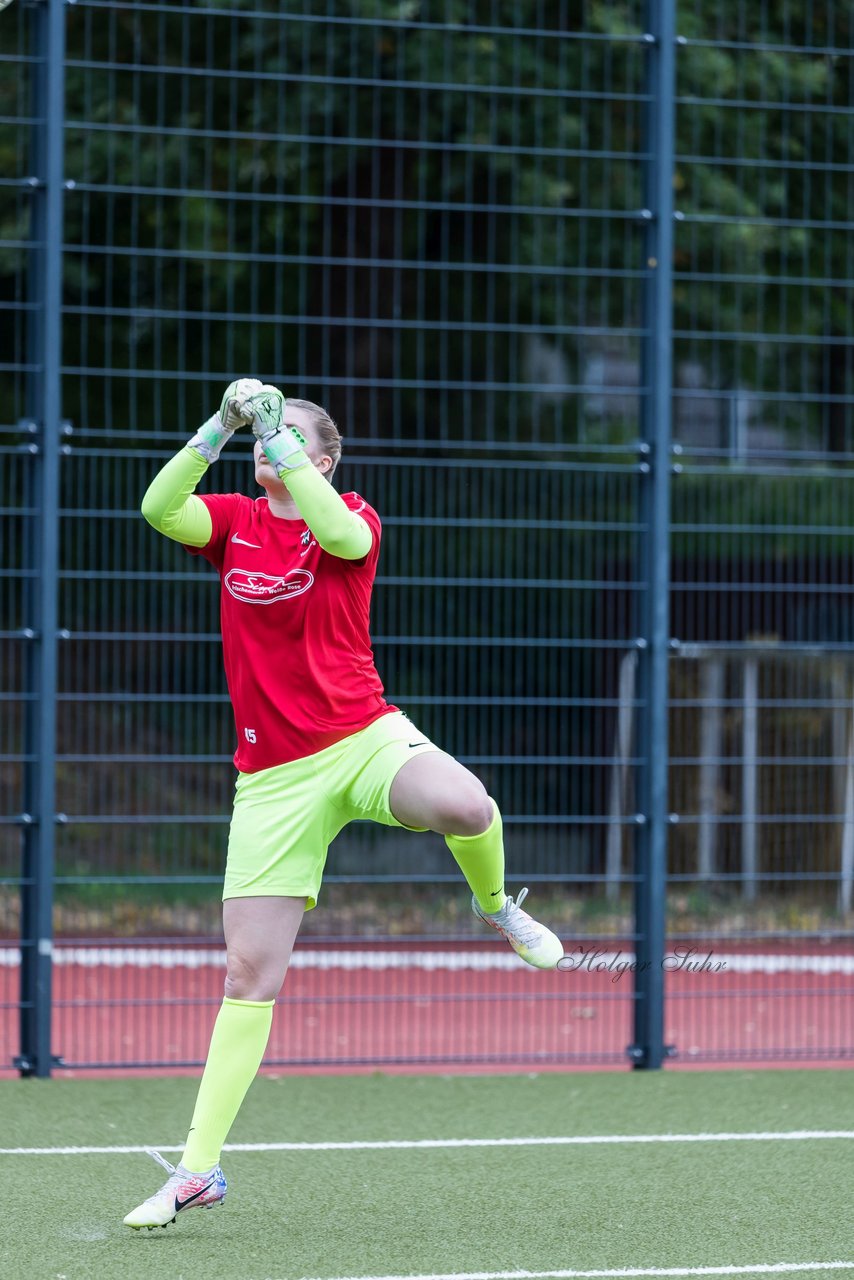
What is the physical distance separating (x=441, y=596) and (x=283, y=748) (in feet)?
9.96

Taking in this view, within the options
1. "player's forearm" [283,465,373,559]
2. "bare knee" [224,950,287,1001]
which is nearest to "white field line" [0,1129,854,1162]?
"bare knee" [224,950,287,1001]

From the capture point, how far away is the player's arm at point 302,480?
4.20m

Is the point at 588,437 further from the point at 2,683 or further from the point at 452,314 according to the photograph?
the point at 2,683

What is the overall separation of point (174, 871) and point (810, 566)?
3.54m

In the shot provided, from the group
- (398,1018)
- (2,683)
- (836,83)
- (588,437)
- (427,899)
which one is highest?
(836,83)

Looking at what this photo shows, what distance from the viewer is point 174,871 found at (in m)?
7.57

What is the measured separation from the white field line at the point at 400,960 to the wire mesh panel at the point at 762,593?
0.24 feet

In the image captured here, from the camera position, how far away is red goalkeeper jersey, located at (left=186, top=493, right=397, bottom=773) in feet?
14.6

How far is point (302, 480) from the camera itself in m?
4.20

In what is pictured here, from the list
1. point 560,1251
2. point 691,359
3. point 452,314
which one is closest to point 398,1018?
point 560,1251

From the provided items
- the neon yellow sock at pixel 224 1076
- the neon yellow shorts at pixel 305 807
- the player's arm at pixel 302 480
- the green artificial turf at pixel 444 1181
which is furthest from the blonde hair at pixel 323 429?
the green artificial turf at pixel 444 1181

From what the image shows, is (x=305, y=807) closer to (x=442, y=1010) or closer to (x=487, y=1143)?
(x=487, y=1143)

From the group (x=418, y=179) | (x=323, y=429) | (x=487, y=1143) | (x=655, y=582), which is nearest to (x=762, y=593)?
(x=655, y=582)

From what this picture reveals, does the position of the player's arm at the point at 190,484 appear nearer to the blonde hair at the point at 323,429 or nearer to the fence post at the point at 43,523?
the blonde hair at the point at 323,429
